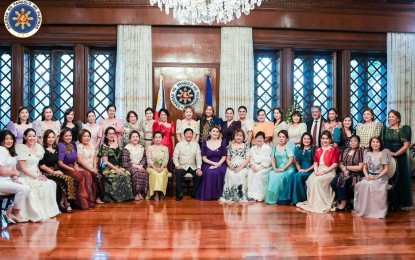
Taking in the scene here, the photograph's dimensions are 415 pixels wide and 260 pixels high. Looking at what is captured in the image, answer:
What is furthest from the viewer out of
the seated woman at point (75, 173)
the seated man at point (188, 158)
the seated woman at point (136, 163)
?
the seated man at point (188, 158)

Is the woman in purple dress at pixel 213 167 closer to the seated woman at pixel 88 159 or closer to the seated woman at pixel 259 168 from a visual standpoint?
the seated woman at pixel 259 168

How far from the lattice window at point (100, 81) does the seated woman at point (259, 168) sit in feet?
10.8

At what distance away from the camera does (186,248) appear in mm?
3523

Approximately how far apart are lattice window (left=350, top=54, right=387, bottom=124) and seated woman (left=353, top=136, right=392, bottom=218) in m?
3.55

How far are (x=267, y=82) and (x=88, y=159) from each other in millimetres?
4101

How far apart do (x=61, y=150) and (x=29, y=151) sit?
593 millimetres

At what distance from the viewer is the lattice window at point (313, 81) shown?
8695 mm

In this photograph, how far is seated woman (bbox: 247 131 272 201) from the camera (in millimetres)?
6242

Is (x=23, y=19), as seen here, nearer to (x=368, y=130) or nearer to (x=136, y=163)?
(x=136, y=163)

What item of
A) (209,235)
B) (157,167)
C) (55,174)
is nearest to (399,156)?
(209,235)

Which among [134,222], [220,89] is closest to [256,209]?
[134,222]

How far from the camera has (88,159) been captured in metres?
5.97

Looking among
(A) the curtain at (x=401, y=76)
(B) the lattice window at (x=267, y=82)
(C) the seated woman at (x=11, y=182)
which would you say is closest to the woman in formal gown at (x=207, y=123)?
(B) the lattice window at (x=267, y=82)

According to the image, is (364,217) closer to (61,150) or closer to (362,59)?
(61,150)
